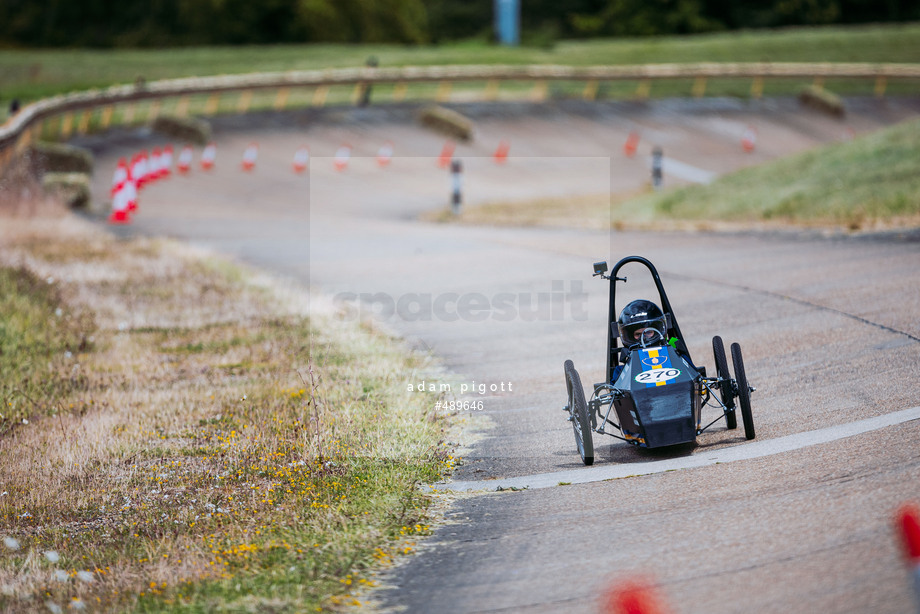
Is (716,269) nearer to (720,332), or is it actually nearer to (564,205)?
(720,332)

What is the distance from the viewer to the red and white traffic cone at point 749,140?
3941 cm

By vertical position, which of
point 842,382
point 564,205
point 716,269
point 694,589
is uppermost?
point 564,205

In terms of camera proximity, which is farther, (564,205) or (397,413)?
(564,205)

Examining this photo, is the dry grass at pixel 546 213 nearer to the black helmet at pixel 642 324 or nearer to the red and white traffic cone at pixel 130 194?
the red and white traffic cone at pixel 130 194

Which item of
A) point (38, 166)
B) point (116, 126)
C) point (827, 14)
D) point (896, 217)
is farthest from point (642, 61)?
point (896, 217)

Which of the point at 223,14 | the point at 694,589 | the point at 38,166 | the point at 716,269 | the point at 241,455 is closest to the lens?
the point at 694,589

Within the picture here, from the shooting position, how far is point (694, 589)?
15.6 ft

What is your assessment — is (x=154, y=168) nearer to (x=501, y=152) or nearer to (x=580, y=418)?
(x=501, y=152)

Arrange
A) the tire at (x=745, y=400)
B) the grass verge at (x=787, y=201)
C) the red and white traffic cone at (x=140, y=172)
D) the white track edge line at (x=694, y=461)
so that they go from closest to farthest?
the white track edge line at (x=694, y=461) → the tire at (x=745, y=400) → the grass verge at (x=787, y=201) → the red and white traffic cone at (x=140, y=172)

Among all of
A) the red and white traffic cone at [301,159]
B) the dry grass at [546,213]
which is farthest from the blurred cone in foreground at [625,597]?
the red and white traffic cone at [301,159]

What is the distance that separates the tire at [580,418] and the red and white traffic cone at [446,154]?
87.6 ft

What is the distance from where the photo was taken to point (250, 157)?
102 feet

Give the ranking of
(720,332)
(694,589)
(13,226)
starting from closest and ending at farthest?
1. (694,589)
2. (720,332)
3. (13,226)

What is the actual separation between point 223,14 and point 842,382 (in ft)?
230
